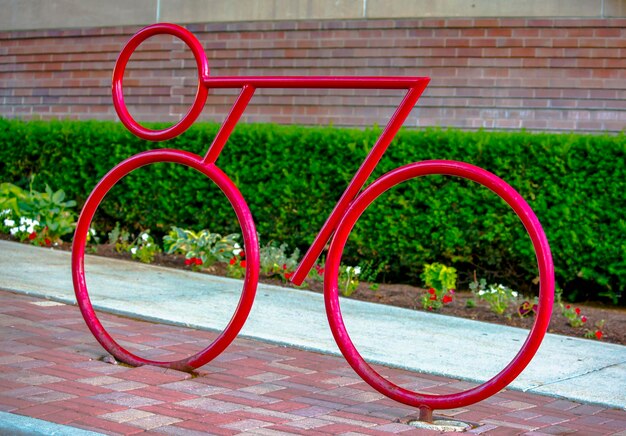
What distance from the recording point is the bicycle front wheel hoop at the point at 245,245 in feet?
14.6

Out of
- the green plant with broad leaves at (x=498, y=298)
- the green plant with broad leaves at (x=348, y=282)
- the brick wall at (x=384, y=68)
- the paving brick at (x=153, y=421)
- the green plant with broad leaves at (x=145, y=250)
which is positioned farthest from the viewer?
the brick wall at (x=384, y=68)

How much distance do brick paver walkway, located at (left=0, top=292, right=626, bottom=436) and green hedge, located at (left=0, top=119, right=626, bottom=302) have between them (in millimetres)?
2991

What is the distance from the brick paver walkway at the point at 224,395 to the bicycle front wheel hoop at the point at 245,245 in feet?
0.29

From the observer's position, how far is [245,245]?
4.46 metres

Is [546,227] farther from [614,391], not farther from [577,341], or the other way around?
[614,391]

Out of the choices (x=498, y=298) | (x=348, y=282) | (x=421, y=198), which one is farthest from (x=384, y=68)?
(x=498, y=298)

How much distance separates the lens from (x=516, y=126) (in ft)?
30.4


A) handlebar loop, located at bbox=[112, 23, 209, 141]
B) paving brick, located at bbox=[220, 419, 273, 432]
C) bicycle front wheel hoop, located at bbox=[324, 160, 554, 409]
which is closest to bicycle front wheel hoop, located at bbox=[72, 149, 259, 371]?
handlebar loop, located at bbox=[112, 23, 209, 141]

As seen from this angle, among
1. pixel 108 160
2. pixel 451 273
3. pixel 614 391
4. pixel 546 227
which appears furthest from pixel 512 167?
pixel 108 160

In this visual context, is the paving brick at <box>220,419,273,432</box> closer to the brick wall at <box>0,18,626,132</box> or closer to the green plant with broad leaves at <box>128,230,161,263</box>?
the green plant with broad leaves at <box>128,230,161,263</box>

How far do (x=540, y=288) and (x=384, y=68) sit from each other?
20.2ft

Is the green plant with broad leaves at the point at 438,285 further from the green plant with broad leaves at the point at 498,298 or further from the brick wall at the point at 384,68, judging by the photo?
the brick wall at the point at 384,68

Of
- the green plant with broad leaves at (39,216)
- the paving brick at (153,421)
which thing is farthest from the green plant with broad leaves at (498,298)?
the green plant with broad leaves at (39,216)

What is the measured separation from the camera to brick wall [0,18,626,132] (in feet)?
29.8
